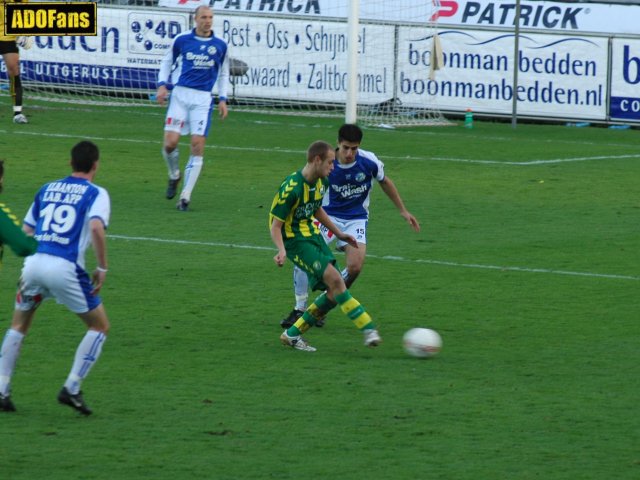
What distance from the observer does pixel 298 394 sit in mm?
8172

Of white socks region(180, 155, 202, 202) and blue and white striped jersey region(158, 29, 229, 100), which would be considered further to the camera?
blue and white striped jersey region(158, 29, 229, 100)

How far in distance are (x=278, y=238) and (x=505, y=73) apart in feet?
50.3

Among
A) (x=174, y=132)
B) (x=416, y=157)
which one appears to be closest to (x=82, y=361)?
(x=174, y=132)

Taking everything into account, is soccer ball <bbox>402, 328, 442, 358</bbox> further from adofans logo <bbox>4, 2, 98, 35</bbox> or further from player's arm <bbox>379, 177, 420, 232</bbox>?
adofans logo <bbox>4, 2, 98, 35</bbox>

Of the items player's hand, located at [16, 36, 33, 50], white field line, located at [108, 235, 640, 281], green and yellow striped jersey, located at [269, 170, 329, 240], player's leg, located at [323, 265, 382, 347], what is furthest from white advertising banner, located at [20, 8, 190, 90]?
player's leg, located at [323, 265, 382, 347]

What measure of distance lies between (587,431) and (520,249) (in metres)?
5.92

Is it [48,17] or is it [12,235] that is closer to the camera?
[12,235]

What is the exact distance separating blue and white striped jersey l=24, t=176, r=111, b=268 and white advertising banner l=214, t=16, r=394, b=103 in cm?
1689

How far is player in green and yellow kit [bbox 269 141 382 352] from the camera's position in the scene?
916 centimetres

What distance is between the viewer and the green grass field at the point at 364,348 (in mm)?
7016

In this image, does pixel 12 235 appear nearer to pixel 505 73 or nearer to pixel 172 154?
pixel 172 154

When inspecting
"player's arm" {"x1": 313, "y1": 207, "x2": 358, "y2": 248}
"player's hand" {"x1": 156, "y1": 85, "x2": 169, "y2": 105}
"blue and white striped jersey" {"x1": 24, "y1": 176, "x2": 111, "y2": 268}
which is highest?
"blue and white striped jersey" {"x1": 24, "y1": 176, "x2": 111, "y2": 268}

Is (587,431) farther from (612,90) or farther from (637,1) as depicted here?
(637,1)

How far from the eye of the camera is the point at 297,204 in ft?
30.4
